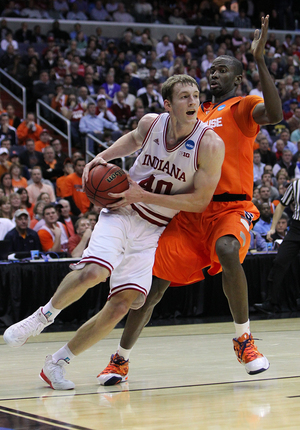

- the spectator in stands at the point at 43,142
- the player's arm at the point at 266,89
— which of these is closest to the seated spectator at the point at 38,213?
the spectator in stands at the point at 43,142

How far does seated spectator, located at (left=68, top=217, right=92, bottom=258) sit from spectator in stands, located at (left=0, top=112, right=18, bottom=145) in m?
3.41

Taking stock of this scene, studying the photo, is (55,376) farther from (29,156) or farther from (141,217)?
(29,156)

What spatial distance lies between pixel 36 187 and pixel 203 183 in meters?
6.59

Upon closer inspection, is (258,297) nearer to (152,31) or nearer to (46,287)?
(46,287)

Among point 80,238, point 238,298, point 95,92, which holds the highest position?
point 95,92

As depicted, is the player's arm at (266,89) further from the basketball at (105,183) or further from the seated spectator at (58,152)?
the seated spectator at (58,152)

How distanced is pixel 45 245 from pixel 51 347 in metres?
2.85

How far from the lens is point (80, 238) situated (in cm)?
860

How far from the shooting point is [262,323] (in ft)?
25.5

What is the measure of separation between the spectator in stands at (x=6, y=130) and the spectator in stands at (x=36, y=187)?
1631mm

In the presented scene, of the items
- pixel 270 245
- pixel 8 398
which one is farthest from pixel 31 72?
pixel 8 398

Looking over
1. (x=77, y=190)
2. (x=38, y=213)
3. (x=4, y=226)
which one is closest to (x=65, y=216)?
(x=38, y=213)

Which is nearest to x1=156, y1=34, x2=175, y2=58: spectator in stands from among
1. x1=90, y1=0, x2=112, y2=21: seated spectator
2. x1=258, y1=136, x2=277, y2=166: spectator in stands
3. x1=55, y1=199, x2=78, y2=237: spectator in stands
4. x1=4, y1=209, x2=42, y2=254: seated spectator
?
x1=90, y1=0, x2=112, y2=21: seated spectator

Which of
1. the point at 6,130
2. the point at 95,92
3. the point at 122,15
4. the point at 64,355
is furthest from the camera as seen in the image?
the point at 122,15
